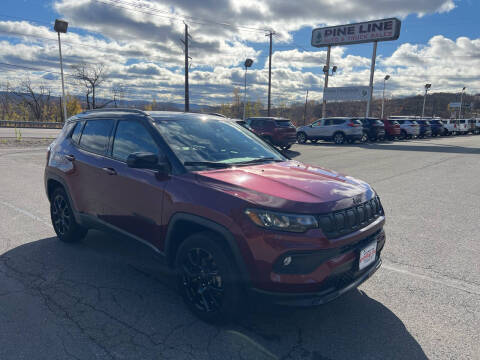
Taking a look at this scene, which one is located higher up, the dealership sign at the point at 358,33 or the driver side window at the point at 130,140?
the dealership sign at the point at 358,33

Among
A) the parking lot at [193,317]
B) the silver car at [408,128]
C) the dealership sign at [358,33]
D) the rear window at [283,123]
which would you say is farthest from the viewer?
the dealership sign at [358,33]

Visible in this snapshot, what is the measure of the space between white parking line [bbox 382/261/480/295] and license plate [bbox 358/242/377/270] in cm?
112

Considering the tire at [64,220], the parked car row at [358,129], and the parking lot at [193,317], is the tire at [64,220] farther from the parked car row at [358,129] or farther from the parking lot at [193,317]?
the parked car row at [358,129]

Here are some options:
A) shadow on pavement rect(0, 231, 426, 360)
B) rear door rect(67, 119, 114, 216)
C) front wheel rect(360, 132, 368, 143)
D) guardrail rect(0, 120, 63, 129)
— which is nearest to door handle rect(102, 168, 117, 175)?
rear door rect(67, 119, 114, 216)

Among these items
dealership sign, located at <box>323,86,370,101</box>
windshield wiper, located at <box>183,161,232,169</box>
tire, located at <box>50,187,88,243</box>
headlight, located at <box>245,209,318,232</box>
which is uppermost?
dealership sign, located at <box>323,86,370,101</box>

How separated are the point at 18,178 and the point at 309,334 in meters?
9.00

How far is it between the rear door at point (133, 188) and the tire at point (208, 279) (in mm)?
413

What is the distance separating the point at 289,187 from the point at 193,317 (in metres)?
1.38

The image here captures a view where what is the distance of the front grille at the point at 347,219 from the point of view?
2.49m

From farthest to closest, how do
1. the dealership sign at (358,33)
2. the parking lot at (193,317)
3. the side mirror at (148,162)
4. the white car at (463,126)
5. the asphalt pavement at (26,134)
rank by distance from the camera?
the white car at (463,126), the dealership sign at (358,33), the asphalt pavement at (26,134), the side mirror at (148,162), the parking lot at (193,317)

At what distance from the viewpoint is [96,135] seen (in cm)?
406

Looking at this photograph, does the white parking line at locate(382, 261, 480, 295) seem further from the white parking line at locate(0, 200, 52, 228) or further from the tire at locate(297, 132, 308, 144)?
the tire at locate(297, 132, 308, 144)

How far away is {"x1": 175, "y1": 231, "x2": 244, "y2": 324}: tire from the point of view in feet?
8.47

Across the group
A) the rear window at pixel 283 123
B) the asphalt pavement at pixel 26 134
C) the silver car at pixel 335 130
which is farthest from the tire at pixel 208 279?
the asphalt pavement at pixel 26 134
